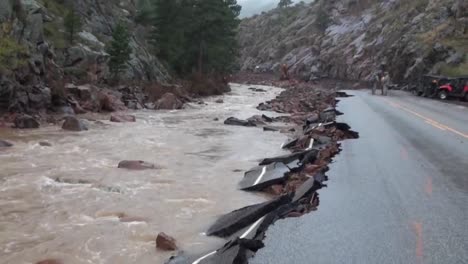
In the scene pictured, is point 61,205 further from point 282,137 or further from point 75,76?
point 75,76

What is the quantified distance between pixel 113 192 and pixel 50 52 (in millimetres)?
20376

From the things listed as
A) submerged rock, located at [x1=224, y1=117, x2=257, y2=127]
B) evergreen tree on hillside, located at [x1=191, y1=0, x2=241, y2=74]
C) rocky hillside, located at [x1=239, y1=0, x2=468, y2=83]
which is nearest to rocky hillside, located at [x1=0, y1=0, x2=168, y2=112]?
evergreen tree on hillside, located at [x1=191, y1=0, x2=241, y2=74]

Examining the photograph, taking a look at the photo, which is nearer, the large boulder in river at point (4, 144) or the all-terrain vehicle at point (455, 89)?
the large boulder in river at point (4, 144)

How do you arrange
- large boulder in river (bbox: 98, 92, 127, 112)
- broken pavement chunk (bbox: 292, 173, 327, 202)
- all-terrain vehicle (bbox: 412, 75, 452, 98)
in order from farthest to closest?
all-terrain vehicle (bbox: 412, 75, 452, 98) < large boulder in river (bbox: 98, 92, 127, 112) < broken pavement chunk (bbox: 292, 173, 327, 202)

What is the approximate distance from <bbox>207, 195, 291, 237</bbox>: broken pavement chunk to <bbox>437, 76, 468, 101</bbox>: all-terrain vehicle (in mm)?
28640

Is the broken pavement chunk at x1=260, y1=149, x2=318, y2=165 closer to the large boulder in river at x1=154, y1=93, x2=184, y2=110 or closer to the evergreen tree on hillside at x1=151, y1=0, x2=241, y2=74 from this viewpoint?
the large boulder in river at x1=154, y1=93, x2=184, y2=110

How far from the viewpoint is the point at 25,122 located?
65.4 feet

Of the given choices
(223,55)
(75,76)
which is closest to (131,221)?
(75,76)

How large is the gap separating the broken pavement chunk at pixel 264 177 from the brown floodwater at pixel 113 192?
0.32m

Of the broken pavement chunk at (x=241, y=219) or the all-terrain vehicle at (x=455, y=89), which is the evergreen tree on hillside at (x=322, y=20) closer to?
the all-terrain vehicle at (x=455, y=89)

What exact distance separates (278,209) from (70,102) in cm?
2070

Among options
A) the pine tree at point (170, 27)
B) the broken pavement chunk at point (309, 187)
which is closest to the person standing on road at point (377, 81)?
the pine tree at point (170, 27)

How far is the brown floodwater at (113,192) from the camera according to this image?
291 inches

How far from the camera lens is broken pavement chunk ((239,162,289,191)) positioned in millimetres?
10688
